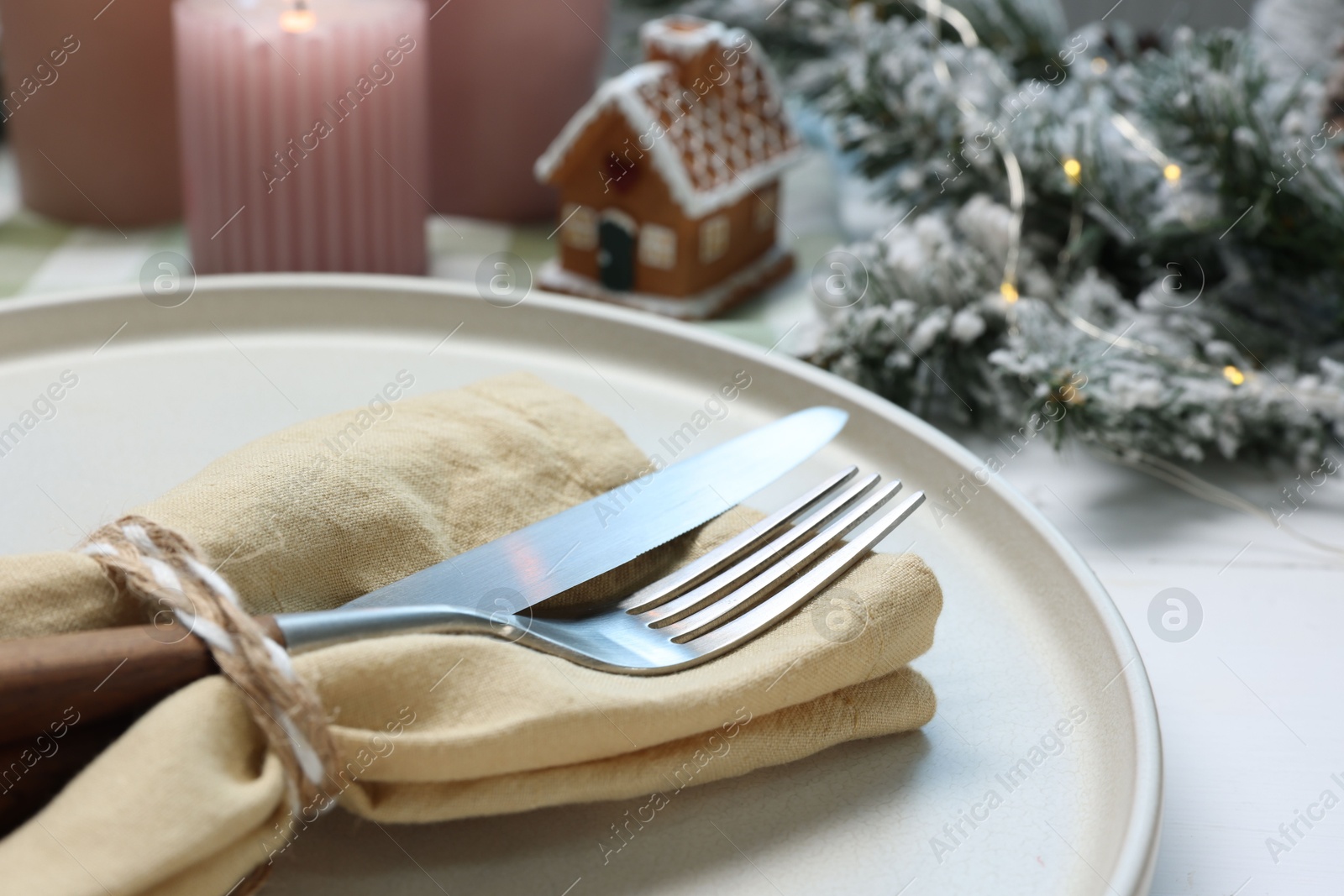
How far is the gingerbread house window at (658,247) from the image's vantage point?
0.86 metres

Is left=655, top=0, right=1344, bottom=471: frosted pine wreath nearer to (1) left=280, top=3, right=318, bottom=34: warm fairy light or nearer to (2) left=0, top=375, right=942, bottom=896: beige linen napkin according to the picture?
(2) left=0, top=375, right=942, bottom=896: beige linen napkin

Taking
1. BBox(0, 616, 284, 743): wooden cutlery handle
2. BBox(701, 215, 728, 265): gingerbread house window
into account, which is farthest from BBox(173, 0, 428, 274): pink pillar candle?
BBox(0, 616, 284, 743): wooden cutlery handle

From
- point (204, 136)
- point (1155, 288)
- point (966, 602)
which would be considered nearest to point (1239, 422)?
point (1155, 288)

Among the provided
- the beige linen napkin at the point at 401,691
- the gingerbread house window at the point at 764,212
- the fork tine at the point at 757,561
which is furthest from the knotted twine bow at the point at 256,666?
the gingerbread house window at the point at 764,212

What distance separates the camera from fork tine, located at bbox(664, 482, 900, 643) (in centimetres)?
Result: 40

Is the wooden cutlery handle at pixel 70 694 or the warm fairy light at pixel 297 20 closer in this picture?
the wooden cutlery handle at pixel 70 694

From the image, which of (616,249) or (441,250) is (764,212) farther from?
(441,250)

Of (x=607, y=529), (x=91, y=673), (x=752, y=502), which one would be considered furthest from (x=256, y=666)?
(x=752, y=502)

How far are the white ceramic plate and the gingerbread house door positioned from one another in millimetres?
215

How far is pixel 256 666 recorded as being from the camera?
0.32m

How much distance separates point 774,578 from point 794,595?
0.01 m

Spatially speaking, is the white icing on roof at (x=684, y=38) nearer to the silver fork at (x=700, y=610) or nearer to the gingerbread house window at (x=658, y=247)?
the gingerbread house window at (x=658, y=247)

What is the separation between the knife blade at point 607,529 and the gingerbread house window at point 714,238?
37 centimetres

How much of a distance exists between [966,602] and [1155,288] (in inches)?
15.1
